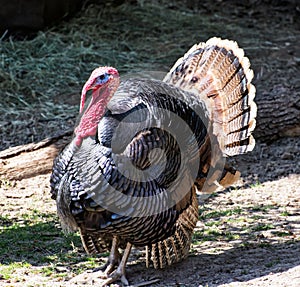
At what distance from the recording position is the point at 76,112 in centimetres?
795

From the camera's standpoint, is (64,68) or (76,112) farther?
(64,68)

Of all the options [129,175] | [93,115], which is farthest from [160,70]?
[129,175]

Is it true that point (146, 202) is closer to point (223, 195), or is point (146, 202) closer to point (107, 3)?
point (223, 195)

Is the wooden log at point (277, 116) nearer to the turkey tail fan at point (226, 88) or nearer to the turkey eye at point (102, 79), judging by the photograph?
the turkey tail fan at point (226, 88)

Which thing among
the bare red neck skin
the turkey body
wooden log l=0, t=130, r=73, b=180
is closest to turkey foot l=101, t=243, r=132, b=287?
the turkey body

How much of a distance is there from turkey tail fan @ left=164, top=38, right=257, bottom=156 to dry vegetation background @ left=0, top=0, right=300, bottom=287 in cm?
79

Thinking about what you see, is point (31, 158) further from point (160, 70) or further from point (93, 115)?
point (93, 115)

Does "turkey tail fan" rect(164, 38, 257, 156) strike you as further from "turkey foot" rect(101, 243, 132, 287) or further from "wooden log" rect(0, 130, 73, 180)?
"wooden log" rect(0, 130, 73, 180)

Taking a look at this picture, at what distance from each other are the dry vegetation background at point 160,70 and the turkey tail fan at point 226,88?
0.79 metres

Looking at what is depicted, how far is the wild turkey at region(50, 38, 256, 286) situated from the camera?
441 centimetres

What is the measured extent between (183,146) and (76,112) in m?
3.25

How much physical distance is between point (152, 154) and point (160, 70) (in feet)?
14.0

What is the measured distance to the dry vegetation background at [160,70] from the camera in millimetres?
4977

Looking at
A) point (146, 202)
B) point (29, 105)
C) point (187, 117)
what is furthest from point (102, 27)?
point (146, 202)
